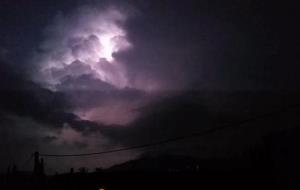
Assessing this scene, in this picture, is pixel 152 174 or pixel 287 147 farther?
pixel 152 174

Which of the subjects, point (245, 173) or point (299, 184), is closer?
point (299, 184)

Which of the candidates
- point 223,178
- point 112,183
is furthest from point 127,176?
point 223,178

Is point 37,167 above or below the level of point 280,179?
above

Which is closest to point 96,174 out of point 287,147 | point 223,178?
point 223,178

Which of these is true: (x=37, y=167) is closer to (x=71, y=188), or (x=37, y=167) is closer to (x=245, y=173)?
(x=71, y=188)

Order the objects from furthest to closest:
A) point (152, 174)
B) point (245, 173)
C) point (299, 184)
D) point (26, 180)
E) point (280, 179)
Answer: point (26, 180), point (152, 174), point (245, 173), point (280, 179), point (299, 184)

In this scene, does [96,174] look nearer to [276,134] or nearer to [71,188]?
[71,188]

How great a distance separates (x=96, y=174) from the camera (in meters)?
31.2

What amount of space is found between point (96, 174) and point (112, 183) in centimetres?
136

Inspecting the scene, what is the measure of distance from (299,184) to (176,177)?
35.1 ft

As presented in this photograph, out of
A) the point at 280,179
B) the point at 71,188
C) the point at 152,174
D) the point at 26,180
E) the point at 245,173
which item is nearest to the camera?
the point at 280,179

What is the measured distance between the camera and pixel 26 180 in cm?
4356

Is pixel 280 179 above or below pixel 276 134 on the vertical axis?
below

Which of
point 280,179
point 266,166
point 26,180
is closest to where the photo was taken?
point 280,179
